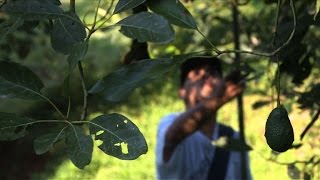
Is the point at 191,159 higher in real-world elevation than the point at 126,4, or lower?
lower

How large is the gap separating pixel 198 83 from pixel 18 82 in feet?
5.49

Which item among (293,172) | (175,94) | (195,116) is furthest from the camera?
(175,94)

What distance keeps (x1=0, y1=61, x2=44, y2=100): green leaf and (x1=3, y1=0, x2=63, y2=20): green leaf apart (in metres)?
0.05

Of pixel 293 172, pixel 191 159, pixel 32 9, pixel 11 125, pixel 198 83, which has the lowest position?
pixel 191 159

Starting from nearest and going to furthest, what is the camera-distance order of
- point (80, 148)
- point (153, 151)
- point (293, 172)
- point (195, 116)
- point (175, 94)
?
point (80, 148)
point (293, 172)
point (195, 116)
point (153, 151)
point (175, 94)

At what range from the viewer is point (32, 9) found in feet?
2.15

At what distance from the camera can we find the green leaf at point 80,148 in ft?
2.06

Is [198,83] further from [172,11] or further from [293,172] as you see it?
[172,11]

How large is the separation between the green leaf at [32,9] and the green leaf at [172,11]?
0.36 feet

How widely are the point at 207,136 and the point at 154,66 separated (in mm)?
1780

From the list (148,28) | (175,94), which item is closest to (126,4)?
(148,28)

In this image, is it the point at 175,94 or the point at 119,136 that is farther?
the point at 175,94

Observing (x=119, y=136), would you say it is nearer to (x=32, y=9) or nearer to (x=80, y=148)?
(x=80, y=148)

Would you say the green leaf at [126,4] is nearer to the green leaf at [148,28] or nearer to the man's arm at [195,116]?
the green leaf at [148,28]
